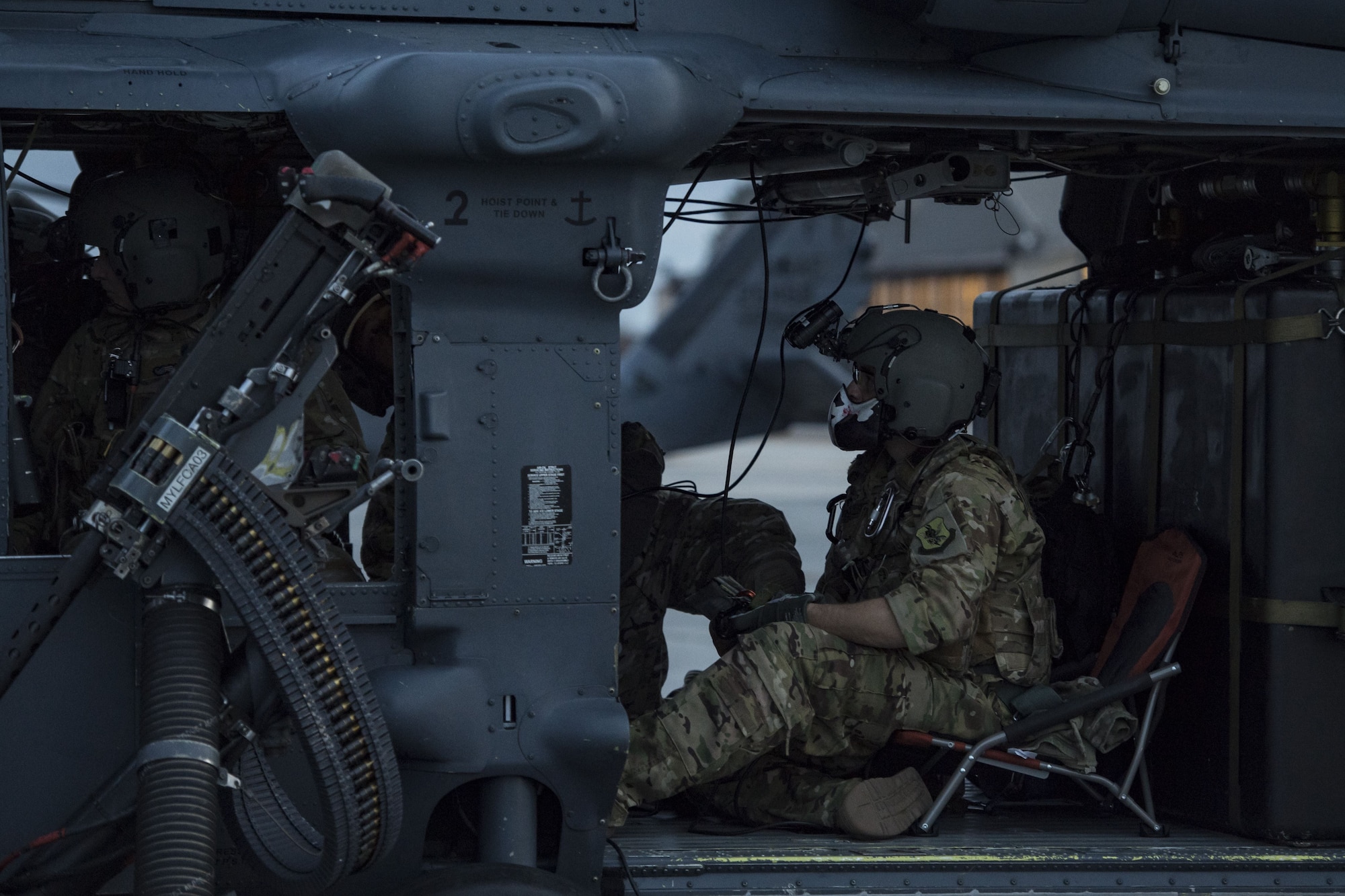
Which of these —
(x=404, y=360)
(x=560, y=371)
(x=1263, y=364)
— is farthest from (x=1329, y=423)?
(x=404, y=360)

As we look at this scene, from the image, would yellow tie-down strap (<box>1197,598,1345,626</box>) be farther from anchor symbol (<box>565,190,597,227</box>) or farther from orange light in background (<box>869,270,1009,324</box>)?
orange light in background (<box>869,270,1009,324</box>)

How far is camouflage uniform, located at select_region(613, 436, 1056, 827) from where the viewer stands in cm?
363

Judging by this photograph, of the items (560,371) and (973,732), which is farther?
(973,732)

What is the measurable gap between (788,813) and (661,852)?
471 mm

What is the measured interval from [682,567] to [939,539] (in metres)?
1.00

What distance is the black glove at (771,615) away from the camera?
3.81 meters

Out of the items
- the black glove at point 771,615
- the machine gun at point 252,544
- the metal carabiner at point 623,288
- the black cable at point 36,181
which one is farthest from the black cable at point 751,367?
the black cable at point 36,181

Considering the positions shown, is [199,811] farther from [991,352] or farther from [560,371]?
[991,352]

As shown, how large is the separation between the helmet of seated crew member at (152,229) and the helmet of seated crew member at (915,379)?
171 cm

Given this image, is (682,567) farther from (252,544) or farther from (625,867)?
(252,544)

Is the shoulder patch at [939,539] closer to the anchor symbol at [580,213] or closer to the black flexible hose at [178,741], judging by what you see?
the anchor symbol at [580,213]

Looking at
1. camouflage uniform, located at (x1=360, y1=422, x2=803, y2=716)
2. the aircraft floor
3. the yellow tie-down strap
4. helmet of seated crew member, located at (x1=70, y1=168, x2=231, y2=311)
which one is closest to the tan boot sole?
the aircraft floor

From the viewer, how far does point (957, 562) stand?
12.2ft

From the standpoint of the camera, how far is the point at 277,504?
2984 mm
